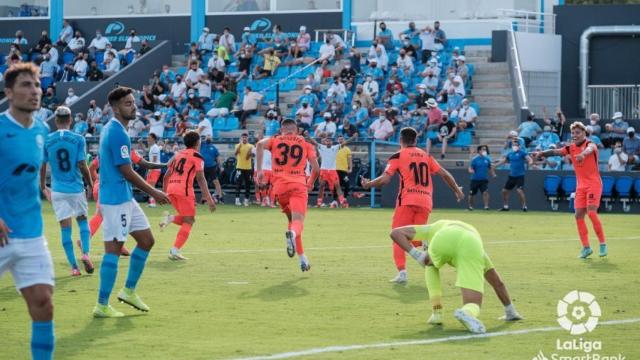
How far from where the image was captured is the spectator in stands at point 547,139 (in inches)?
1358

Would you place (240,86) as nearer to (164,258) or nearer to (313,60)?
(313,60)

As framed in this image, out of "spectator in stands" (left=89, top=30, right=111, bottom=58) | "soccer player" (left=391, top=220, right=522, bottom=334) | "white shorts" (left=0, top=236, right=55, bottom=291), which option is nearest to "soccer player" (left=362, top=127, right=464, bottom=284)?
"soccer player" (left=391, top=220, right=522, bottom=334)

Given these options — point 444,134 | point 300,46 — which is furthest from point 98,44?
point 444,134

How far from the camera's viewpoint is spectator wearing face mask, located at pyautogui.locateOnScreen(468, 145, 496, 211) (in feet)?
109

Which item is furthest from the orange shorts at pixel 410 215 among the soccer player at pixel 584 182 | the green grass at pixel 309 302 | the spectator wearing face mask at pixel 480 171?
the spectator wearing face mask at pixel 480 171

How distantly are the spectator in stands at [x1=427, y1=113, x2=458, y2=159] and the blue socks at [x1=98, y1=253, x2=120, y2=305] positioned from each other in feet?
81.0

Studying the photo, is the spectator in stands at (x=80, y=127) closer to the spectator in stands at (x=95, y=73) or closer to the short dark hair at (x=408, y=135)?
the spectator in stands at (x=95, y=73)

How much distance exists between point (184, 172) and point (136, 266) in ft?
20.8

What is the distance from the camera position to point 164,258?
60.6 feet

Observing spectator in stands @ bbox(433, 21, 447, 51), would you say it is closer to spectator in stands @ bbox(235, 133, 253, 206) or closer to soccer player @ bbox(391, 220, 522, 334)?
spectator in stands @ bbox(235, 133, 253, 206)

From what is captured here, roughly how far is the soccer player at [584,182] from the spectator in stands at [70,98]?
27.5 meters

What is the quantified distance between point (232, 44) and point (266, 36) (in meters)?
3.08

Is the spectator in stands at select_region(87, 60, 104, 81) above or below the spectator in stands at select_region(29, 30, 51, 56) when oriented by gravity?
below

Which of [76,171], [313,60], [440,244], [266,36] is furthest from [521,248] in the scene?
[266,36]
